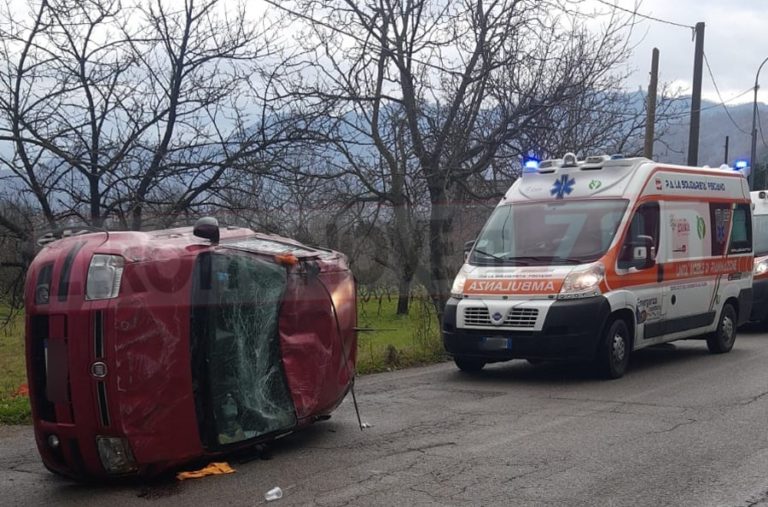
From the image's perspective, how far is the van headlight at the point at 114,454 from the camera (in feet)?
17.4

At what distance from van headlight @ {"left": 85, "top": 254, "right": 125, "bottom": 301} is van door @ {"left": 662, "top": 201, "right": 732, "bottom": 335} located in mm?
7533

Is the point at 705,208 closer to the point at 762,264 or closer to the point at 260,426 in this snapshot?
the point at 762,264

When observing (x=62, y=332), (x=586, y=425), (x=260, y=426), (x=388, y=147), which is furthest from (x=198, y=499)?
(x=388, y=147)

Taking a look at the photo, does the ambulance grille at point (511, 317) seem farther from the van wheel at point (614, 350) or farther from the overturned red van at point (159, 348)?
the overturned red van at point (159, 348)

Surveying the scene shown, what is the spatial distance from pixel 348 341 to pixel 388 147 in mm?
8830

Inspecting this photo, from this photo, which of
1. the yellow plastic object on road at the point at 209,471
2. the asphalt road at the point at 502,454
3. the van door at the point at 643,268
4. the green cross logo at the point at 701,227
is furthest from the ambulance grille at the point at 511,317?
the yellow plastic object on road at the point at 209,471

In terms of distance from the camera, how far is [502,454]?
20.6 feet

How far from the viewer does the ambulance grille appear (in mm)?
9461

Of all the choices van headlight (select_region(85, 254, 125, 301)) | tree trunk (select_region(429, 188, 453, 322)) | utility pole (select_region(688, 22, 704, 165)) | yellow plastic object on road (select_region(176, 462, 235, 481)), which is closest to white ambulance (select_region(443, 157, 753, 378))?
tree trunk (select_region(429, 188, 453, 322))

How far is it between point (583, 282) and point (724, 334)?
4.06 m

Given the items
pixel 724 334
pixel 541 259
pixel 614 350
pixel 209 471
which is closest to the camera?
pixel 209 471

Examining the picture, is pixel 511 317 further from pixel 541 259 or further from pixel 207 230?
pixel 207 230

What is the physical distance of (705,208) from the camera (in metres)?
11.7

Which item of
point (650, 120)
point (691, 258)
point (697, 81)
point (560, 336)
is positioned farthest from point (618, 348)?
point (697, 81)
